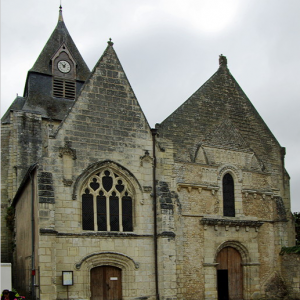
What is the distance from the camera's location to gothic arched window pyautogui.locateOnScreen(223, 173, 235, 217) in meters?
21.2

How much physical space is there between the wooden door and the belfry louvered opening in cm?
1471

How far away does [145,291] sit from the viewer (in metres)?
16.5

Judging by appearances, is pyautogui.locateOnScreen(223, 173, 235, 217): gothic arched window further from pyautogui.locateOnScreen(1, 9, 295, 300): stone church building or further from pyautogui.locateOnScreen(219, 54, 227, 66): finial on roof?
pyautogui.locateOnScreen(219, 54, 227, 66): finial on roof

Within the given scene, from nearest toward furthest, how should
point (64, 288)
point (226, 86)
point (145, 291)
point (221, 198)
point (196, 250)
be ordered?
point (64, 288) → point (145, 291) → point (196, 250) → point (221, 198) → point (226, 86)

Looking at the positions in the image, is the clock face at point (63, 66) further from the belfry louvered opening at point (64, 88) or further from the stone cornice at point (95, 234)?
the stone cornice at point (95, 234)

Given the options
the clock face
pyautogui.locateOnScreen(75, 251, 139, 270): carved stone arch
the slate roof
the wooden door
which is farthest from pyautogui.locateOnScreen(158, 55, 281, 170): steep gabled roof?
the clock face

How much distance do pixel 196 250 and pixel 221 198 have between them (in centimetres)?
283

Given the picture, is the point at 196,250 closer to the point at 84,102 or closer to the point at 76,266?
the point at 76,266

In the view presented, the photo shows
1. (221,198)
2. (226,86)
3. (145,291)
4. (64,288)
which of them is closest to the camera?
(64,288)

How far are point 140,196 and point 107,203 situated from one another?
1.35m

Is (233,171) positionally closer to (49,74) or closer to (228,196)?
(228,196)

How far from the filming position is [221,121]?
2284 cm

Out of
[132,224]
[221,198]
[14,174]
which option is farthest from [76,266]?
[14,174]

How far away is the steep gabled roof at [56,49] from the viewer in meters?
28.5
